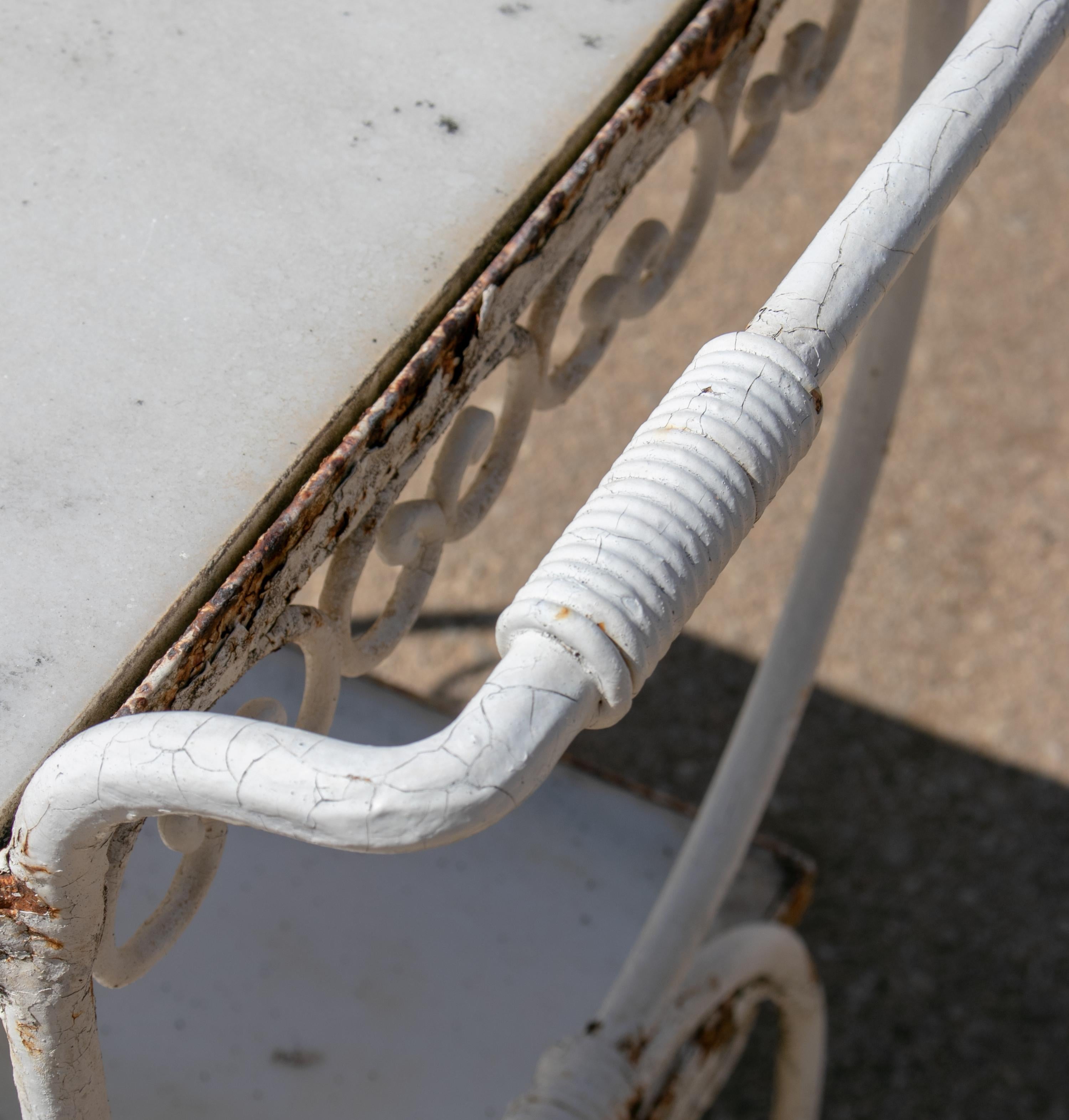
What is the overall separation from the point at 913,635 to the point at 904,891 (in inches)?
12.5

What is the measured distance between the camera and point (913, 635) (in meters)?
1.60

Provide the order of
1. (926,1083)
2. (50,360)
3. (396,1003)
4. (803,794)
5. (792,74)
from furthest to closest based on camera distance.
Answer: (803,794) < (926,1083) < (396,1003) < (792,74) < (50,360)

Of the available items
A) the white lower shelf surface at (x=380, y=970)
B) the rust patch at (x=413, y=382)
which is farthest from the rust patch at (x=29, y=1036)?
the white lower shelf surface at (x=380, y=970)

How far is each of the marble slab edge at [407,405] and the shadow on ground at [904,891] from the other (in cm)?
97

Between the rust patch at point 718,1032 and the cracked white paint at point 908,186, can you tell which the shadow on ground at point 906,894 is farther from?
the cracked white paint at point 908,186

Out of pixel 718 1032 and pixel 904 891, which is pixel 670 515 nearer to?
pixel 718 1032

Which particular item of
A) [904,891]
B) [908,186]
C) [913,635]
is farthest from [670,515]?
[913,635]

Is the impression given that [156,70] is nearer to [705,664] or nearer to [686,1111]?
[686,1111]

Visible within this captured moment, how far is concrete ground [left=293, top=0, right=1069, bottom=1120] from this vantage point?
1369 mm

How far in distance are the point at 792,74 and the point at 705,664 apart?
34.2 inches

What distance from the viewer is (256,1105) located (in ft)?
3.01

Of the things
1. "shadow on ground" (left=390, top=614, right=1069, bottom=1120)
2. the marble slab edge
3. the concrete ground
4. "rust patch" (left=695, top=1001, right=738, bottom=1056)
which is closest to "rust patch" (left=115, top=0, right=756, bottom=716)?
the marble slab edge

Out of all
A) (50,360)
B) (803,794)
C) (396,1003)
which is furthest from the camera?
(803,794)

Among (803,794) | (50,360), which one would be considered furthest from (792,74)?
(803,794)
